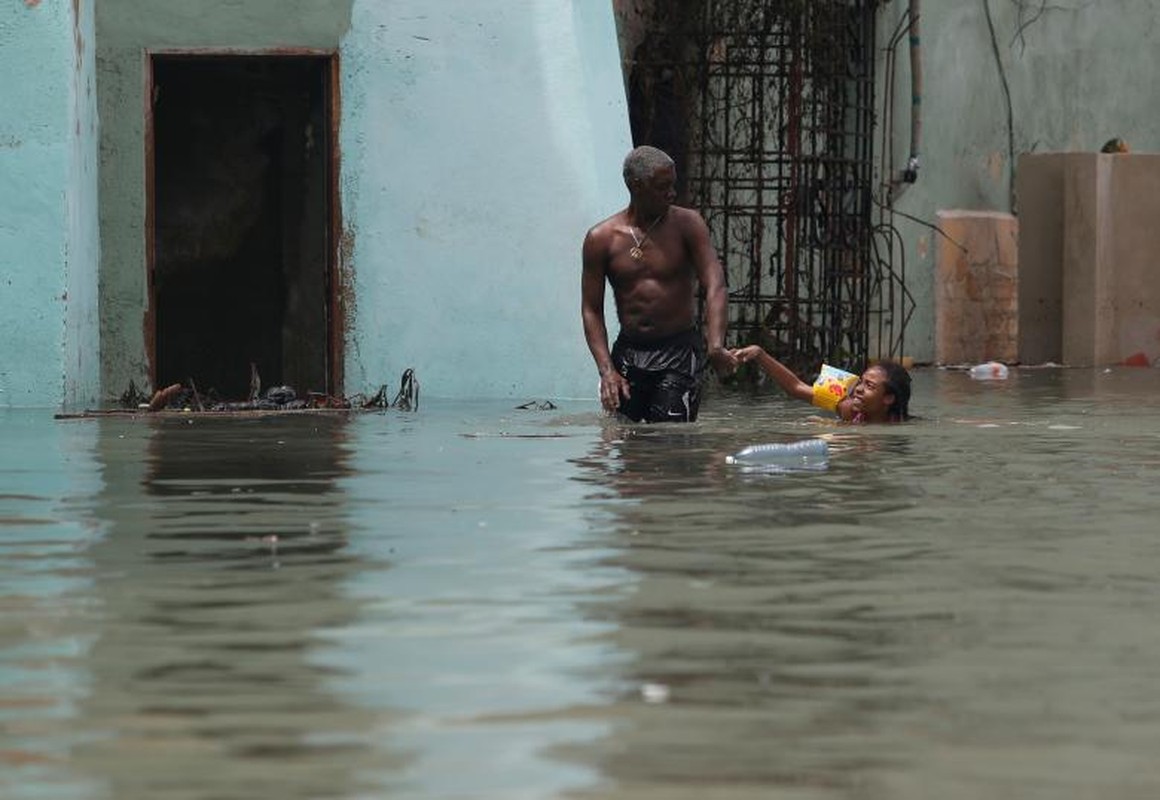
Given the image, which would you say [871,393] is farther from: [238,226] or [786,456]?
[238,226]

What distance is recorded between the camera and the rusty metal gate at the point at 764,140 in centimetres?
1850

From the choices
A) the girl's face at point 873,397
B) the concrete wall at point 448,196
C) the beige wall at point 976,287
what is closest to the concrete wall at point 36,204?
the concrete wall at point 448,196

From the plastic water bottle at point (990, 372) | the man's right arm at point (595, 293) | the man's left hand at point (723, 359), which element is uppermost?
the man's right arm at point (595, 293)

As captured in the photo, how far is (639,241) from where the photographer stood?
515 inches

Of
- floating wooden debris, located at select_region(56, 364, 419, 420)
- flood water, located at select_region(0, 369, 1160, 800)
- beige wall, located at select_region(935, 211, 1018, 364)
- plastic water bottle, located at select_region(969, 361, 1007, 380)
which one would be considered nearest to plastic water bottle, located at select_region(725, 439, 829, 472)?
flood water, located at select_region(0, 369, 1160, 800)

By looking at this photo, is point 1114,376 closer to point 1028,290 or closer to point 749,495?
point 1028,290

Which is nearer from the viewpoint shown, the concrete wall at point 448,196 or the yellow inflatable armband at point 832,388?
the yellow inflatable armband at point 832,388

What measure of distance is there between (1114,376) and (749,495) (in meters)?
13.4

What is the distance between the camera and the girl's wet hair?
1305 cm

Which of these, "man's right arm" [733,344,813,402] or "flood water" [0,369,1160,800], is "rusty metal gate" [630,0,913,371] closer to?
"man's right arm" [733,344,813,402]

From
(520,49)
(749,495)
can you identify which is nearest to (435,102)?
(520,49)

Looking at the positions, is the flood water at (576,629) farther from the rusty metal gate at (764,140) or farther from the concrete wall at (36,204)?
the rusty metal gate at (764,140)

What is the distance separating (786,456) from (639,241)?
2653 mm

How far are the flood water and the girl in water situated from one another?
249cm
